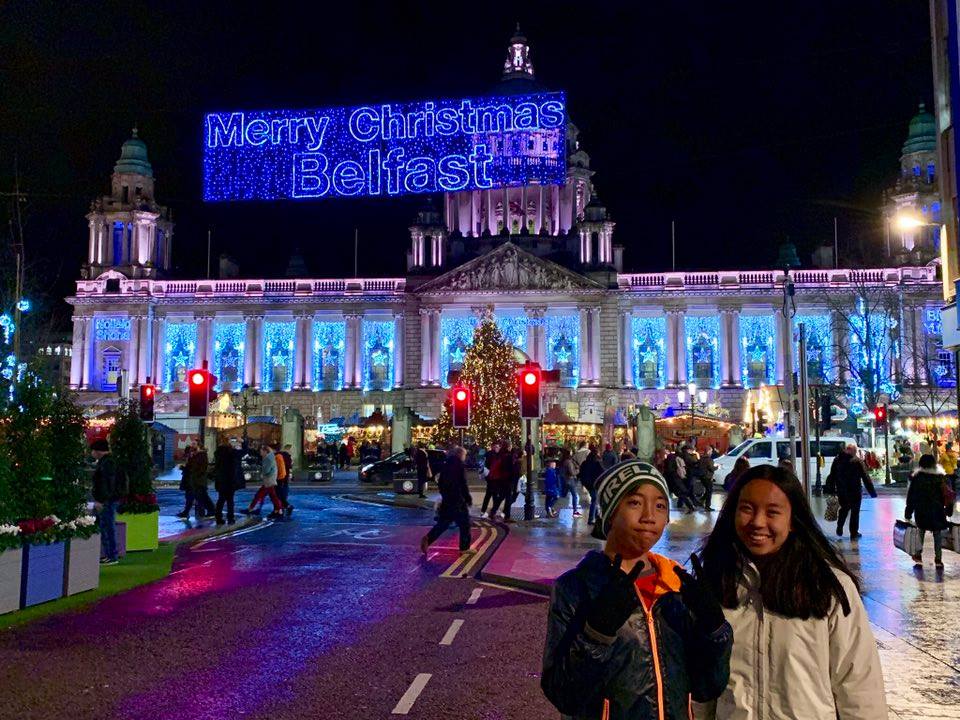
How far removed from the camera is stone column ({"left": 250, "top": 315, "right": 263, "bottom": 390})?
7575cm

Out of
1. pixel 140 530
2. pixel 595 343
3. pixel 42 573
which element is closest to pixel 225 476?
pixel 140 530

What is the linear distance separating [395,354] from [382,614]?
6459cm

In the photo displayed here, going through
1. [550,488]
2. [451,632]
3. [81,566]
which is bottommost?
[451,632]

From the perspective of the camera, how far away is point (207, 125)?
3759 centimetres

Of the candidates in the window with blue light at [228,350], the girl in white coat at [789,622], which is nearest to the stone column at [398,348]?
the window with blue light at [228,350]

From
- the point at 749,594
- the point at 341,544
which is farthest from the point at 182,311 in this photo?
the point at 749,594

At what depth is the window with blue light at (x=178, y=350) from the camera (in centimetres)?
7588

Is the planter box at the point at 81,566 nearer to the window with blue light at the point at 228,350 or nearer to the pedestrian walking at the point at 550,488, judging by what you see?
the pedestrian walking at the point at 550,488

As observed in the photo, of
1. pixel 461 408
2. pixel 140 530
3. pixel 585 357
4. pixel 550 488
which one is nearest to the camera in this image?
pixel 140 530

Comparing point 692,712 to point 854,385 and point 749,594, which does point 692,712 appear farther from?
point 854,385

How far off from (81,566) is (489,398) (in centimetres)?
3485

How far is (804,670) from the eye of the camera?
3555mm

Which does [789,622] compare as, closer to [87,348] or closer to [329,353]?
[329,353]

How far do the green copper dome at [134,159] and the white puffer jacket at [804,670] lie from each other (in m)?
81.3
